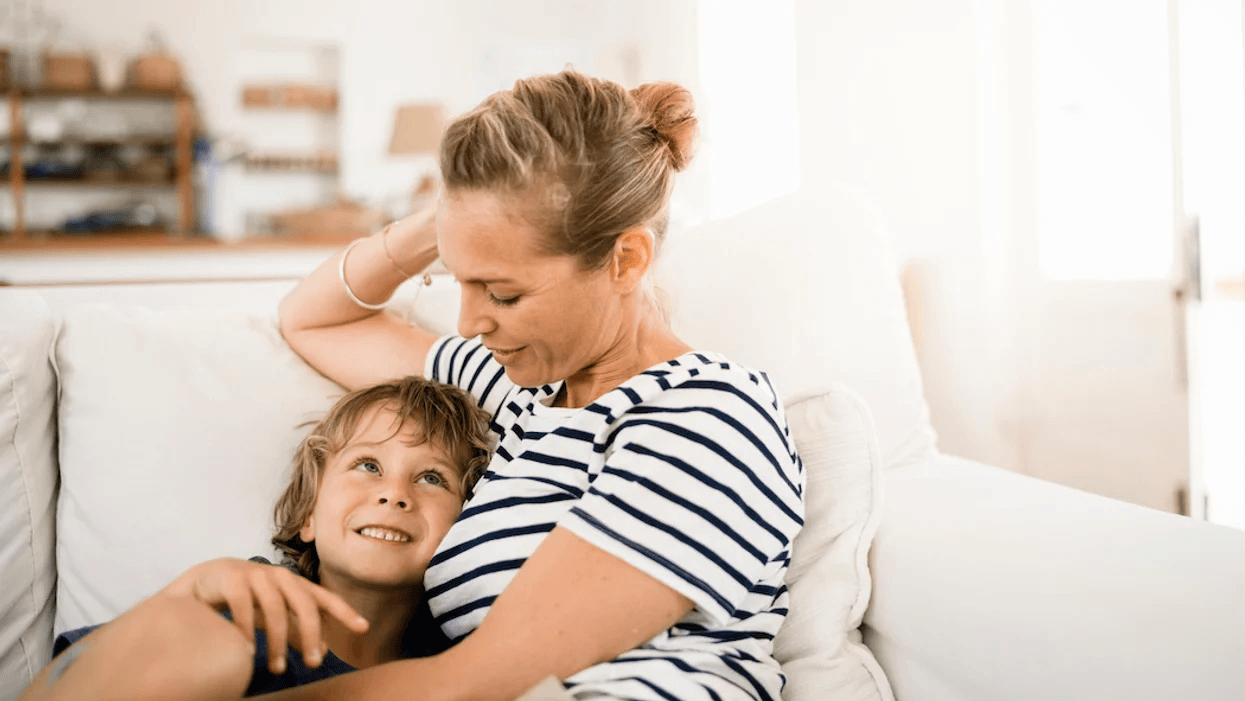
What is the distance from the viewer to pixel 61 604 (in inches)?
46.0

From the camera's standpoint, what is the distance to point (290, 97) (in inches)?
223

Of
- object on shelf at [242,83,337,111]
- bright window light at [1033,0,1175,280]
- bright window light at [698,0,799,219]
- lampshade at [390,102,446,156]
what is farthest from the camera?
object on shelf at [242,83,337,111]

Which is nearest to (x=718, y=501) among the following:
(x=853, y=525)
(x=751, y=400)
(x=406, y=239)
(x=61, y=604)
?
(x=751, y=400)

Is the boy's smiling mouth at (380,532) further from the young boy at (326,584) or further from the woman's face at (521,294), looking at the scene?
the woman's face at (521,294)

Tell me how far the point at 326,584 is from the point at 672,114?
0.68 m

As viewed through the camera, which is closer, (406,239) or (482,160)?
(482,160)

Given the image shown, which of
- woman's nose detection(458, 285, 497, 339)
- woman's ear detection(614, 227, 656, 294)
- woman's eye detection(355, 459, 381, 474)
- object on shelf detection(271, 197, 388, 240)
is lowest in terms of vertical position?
woman's eye detection(355, 459, 381, 474)

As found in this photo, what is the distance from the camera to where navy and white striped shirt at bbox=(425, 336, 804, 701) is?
0.80m

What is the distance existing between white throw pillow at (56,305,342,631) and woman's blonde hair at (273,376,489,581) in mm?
63

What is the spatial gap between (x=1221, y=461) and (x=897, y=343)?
1184mm

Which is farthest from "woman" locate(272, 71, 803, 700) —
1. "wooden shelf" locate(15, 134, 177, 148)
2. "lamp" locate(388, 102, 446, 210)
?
"wooden shelf" locate(15, 134, 177, 148)

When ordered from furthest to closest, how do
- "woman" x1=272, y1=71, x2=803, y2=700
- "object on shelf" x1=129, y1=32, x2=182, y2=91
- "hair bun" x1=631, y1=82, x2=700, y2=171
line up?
"object on shelf" x1=129, y1=32, x2=182, y2=91, "hair bun" x1=631, y1=82, x2=700, y2=171, "woman" x1=272, y1=71, x2=803, y2=700

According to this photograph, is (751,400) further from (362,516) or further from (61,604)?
(61,604)

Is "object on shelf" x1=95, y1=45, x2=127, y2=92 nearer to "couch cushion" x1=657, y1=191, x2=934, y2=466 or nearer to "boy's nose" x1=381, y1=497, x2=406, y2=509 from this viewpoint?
"couch cushion" x1=657, y1=191, x2=934, y2=466
